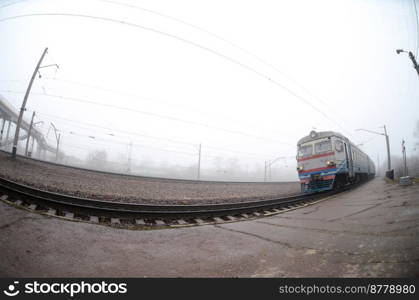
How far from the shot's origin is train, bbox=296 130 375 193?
885cm

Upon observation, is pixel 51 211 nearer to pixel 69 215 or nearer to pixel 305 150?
pixel 69 215

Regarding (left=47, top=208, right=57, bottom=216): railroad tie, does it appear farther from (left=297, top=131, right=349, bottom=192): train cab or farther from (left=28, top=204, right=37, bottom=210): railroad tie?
(left=297, top=131, right=349, bottom=192): train cab

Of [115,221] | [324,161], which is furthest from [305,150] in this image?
[115,221]

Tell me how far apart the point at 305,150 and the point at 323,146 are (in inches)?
38.5

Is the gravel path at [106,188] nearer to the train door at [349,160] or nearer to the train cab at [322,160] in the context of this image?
the train cab at [322,160]

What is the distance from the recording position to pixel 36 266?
1767mm

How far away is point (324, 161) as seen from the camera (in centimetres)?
908

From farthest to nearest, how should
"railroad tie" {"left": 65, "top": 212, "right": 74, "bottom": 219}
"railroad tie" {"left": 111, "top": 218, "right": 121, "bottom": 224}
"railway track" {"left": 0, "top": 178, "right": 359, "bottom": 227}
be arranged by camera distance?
"railway track" {"left": 0, "top": 178, "right": 359, "bottom": 227}
"railroad tie" {"left": 111, "top": 218, "right": 121, "bottom": 224}
"railroad tie" {"left": 65, "top": 212, "right": 74, "bottom": 219}

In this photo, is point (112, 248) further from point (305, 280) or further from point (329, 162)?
point (329, 162)

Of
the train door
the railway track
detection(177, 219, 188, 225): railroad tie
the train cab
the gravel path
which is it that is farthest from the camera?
the train door

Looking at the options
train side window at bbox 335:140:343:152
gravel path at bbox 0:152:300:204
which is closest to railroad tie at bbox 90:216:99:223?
gravel path at bbox 0:152:300:204

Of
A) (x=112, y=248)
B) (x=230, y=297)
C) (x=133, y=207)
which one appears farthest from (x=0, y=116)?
(x=230, y=297)

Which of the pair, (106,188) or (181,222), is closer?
(181,222)

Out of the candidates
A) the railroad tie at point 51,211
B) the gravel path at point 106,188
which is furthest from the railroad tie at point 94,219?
the gravel path at point 106,188
